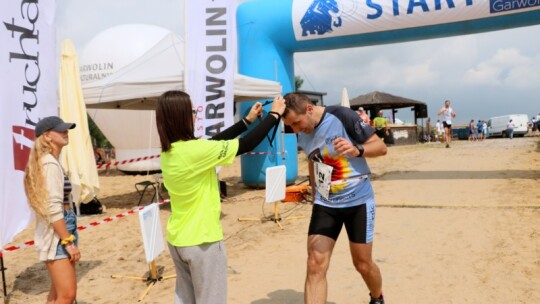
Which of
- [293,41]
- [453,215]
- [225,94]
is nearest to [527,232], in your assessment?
[453,215]

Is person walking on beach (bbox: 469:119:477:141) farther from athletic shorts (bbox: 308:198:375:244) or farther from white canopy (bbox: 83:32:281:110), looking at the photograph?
athletic shorts (bbox: 308:198:375:244)

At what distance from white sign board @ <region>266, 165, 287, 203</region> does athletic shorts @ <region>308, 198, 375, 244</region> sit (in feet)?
10.7

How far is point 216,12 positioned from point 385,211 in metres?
4.24

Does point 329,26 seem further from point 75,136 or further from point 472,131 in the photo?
point 472,131

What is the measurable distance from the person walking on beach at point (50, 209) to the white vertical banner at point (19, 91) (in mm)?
1088

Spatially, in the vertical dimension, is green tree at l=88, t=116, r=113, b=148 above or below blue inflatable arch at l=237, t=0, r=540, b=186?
below

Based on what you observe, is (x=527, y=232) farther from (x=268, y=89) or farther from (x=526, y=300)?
(x=268, y=89)

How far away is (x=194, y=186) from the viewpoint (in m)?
2.14

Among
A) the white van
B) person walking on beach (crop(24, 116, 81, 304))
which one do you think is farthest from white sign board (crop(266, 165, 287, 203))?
the white van

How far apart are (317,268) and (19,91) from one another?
9.93 ft

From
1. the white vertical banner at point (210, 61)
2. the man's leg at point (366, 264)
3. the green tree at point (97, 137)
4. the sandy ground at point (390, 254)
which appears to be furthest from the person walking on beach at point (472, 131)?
the green tree at point (97, 137)

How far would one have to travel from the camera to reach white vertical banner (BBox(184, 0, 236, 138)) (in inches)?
265

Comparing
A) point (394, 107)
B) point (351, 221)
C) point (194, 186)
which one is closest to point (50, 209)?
point (194, 186)

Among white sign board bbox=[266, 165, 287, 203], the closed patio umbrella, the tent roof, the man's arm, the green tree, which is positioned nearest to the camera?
the man's arm
